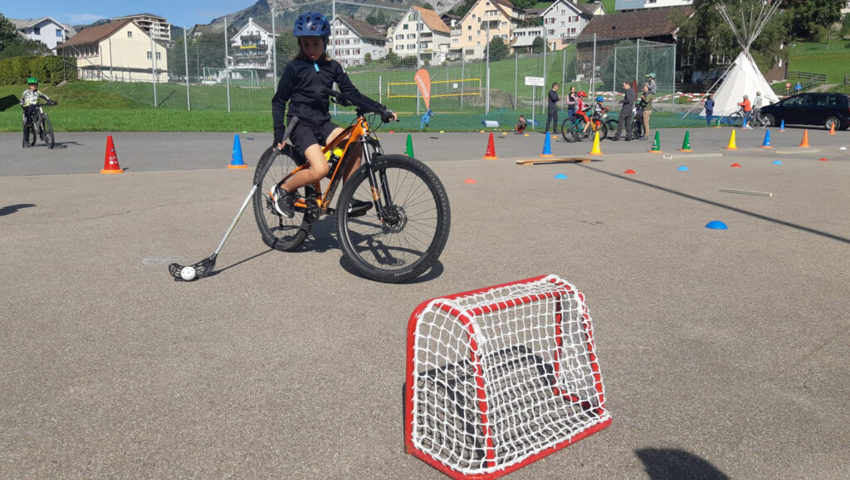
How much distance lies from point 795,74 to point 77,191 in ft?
265

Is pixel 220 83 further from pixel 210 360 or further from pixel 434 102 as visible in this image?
pixel 210 360

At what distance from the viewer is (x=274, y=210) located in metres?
5.93

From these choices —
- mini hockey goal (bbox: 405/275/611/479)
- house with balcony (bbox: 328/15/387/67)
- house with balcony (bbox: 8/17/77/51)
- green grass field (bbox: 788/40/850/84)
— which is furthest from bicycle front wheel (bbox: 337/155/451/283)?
house with balcony (bbox: 8/17/77/51)

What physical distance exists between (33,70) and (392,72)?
29366mm

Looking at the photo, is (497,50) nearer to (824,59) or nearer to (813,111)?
(813,111)

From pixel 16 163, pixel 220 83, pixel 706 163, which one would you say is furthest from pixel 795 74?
pixel 16 163

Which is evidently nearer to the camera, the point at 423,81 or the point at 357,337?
the point at 357,337

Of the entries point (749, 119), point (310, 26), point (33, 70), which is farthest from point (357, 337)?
point (33, 70)

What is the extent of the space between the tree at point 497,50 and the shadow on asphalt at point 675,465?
30953 mm

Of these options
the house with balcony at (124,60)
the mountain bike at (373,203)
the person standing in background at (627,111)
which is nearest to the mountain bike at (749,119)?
the person standing in background at (627,111)

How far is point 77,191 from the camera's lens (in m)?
9.38

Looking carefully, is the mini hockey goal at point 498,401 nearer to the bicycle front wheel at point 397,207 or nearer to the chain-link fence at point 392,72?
the bicycle front wheel at point 397,207

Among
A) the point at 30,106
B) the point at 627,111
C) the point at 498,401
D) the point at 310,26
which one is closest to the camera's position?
the point at 498,401

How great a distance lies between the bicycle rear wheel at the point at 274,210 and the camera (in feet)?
18.8
